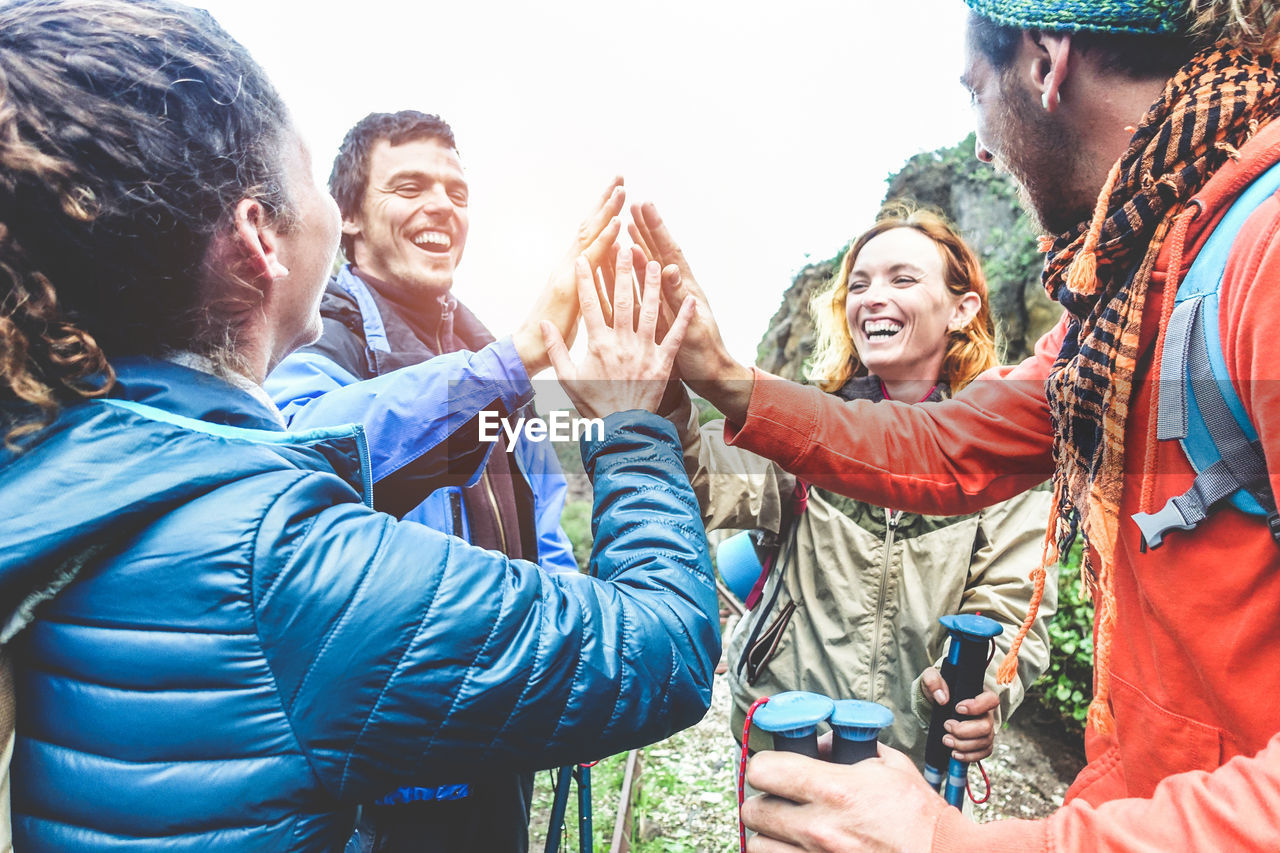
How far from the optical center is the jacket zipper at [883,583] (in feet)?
8.46

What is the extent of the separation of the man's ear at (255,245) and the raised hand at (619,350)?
74 cm

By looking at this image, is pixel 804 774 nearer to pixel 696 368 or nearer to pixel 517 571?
pixel 517 571

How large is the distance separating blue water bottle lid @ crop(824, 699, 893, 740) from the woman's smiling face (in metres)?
2.17

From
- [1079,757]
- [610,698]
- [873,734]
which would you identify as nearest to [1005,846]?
[873,734]

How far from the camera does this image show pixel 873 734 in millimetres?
1215

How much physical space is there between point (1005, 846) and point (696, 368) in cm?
144

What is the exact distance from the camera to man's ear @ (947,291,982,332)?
3207 mm

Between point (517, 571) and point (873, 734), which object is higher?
point (517, 571)

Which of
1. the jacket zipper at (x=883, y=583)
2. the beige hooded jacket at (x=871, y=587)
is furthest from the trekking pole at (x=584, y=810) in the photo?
the jacket zipper at (x=883, y=583)

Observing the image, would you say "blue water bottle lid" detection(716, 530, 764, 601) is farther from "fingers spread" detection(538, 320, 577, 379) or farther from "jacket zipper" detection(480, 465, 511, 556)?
"fingers spread" detection(538, 320, 577, 379)

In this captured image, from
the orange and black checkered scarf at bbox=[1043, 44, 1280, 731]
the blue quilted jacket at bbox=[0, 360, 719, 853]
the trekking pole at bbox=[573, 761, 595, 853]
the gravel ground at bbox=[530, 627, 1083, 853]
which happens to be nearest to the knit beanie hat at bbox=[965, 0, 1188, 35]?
the orange and black checkered scarf at bbox=[1043, 44, 1280, 731]

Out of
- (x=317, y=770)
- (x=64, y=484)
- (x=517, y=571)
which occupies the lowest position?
(x=317, y=770)

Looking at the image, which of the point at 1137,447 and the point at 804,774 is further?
the point at 1137,447

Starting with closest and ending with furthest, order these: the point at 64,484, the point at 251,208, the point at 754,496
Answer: the point at 64,484
the point at 251,208
the point at 754,496
